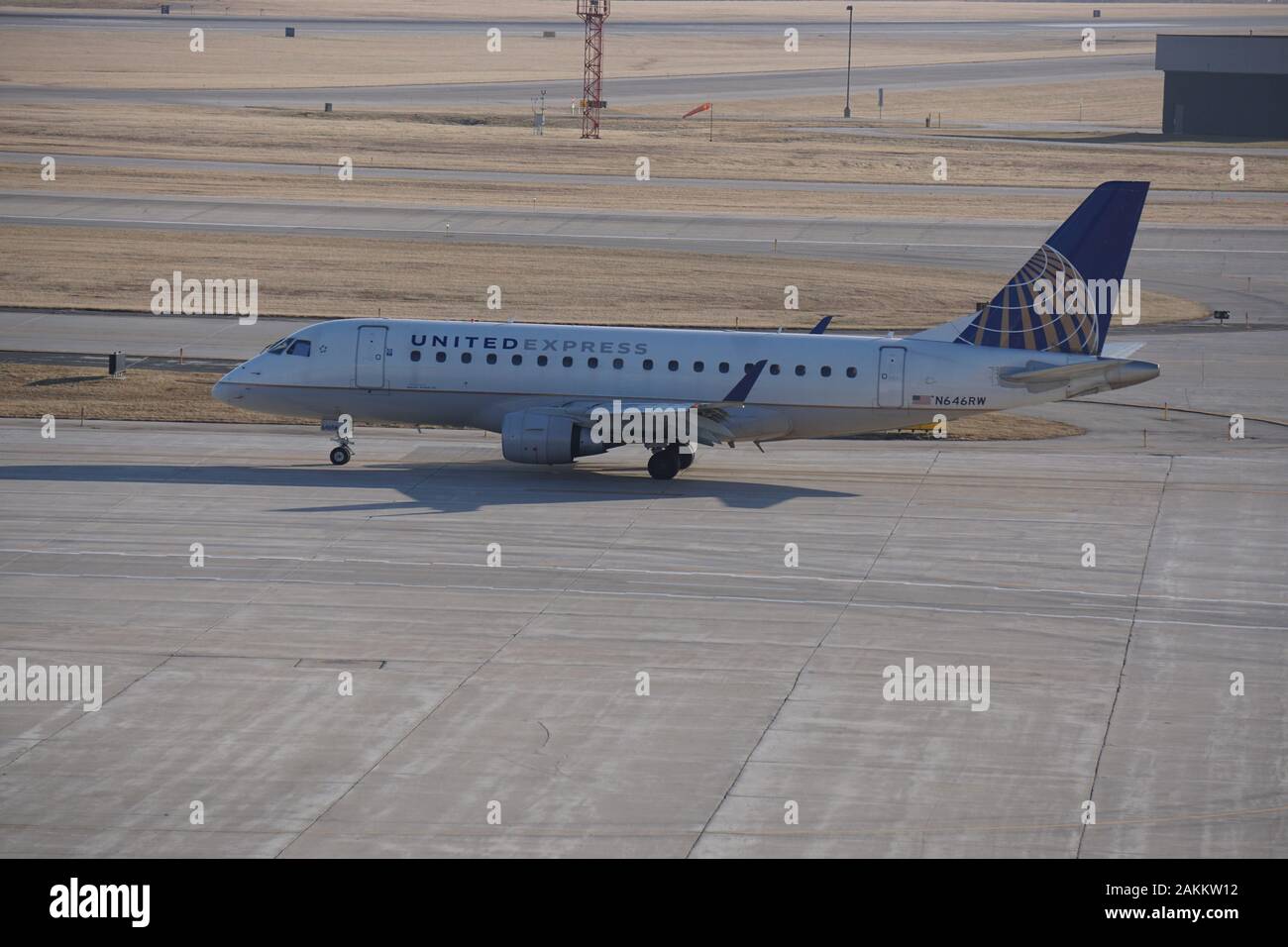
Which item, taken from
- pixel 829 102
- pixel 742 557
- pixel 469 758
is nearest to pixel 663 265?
pixel 742 557

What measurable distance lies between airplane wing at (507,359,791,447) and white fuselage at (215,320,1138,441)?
0.07 m

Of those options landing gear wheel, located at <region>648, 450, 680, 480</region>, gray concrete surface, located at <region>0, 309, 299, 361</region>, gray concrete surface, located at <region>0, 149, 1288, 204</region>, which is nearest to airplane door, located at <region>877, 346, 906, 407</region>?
landing gear wheel, located at <region>648, 450, 680, 480</region>

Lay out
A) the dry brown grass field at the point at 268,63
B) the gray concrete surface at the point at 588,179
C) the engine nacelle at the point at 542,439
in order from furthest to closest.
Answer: the dry brown grass field at the point at 268,63 → the gray concrete surface at the point at 588,179 → the engine nacelle at the point at 542,439

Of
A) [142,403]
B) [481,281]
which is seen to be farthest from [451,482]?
[481,281]

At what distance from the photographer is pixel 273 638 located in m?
33.9

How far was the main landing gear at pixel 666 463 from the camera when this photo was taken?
47781 mm

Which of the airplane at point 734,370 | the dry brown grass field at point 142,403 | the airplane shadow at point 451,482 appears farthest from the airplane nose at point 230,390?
the dry brown grass field at point 142,403

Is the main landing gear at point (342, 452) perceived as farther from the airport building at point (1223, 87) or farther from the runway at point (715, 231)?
the airport building at point (1223, 87)

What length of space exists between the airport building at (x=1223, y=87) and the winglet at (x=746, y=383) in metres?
101

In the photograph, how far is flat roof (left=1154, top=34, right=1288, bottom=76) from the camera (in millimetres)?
132500

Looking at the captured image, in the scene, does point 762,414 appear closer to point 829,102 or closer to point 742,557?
point 742,557

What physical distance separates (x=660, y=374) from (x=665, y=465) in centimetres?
250

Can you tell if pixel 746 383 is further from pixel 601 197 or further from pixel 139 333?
pixel 601 197

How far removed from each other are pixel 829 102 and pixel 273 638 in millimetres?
136539
